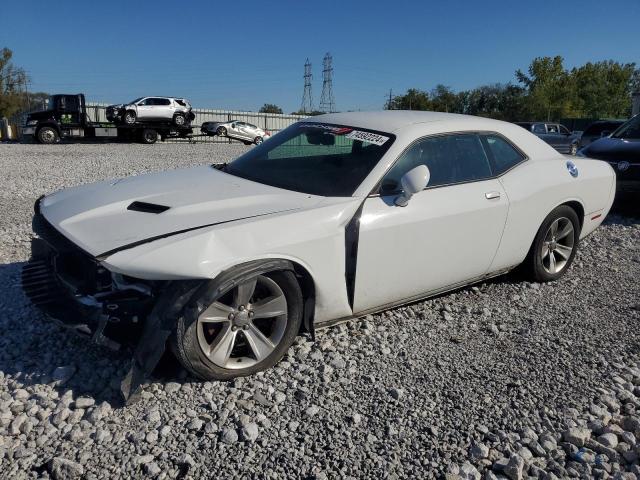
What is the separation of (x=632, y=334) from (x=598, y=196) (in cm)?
160

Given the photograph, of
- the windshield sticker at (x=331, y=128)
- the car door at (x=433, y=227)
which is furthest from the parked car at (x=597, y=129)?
the windshield sticker at (x=331, y=128)

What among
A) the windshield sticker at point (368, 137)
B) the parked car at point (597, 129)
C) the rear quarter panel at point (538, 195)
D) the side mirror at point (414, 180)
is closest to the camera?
the side mirror at point (414, 180)

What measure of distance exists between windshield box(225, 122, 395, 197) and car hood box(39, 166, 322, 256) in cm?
17

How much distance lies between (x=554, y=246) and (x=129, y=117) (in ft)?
80.9

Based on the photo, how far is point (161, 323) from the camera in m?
2.65

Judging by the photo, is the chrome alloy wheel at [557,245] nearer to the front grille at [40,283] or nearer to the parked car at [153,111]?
→ the front grille at [40,283]

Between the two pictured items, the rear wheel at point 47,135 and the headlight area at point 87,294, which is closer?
the headlight area at point 87,294

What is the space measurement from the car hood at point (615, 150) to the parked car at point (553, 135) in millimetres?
14219

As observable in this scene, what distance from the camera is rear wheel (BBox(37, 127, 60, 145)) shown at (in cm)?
2400

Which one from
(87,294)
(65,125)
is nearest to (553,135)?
(65,125)

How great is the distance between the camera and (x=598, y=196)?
195 inches

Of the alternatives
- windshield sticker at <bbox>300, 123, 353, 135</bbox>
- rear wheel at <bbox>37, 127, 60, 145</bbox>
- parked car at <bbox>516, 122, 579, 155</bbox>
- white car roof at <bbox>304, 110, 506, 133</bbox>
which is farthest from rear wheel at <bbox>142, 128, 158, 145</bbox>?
windshield sticker at <bbox>300, 123, 353, 135</bbox>

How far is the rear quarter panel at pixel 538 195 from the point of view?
411 cm

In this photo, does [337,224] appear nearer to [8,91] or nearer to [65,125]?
[65,125]
